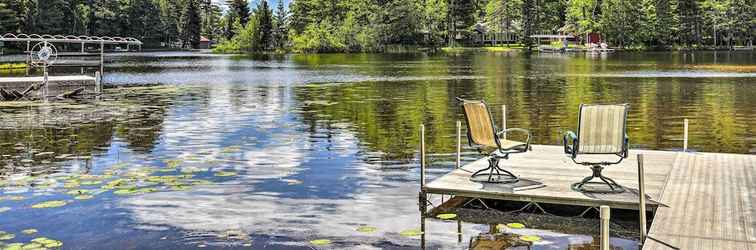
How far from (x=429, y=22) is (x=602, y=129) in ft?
428

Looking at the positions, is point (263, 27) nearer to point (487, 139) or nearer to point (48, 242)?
point (487, 139)

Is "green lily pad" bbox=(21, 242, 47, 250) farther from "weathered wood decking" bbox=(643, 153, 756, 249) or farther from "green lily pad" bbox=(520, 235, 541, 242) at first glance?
"weathered wood decking" bbox=(643, 153, 756, 249)

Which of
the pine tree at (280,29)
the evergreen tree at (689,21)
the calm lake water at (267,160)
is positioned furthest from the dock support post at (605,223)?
the pine tree at (280,29)

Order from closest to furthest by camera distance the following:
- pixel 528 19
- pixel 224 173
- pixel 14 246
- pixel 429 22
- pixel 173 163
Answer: pixel 14 246 → pixel 224 173 → pixel 173 163 → pixel 429 22 → pixel 528 19

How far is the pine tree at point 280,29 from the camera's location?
5949 inches

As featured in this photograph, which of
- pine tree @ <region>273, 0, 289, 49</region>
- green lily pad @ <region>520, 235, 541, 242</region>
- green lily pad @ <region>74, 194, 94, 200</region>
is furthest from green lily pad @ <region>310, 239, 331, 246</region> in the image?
pine tree @ <region>273, 0, 289, 49</region>

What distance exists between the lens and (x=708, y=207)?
9.13m

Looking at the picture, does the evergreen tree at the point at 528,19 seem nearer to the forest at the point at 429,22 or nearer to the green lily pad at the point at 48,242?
the forest at the point at 429,22

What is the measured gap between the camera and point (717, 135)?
65.1 feet

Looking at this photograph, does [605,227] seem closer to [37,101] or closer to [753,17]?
[37,101]

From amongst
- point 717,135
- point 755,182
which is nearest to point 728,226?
point 755,182

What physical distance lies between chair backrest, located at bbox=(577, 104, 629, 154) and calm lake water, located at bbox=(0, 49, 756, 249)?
1.09 metres

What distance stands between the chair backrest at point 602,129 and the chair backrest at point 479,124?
1.32 meters

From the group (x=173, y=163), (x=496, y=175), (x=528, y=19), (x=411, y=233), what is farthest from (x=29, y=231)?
(x=528, y=19)
